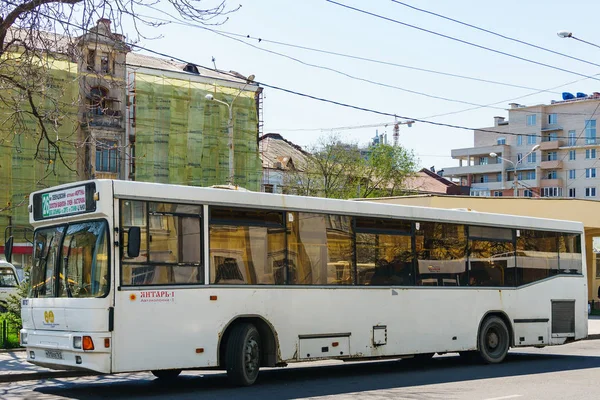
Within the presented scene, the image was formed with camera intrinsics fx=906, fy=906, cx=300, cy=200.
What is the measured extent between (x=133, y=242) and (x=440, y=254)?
23.7 feet

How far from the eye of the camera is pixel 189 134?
60.9 m

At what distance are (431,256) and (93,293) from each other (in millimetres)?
7324

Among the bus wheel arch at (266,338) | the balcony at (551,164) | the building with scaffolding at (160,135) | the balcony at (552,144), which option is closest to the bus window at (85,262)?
the bus wheel arch at (266,338)

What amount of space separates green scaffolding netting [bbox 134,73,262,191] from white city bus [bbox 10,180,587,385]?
40.9 meters

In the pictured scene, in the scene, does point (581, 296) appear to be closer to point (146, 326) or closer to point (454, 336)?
point (454, 336)

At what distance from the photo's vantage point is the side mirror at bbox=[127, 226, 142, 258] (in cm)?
1212

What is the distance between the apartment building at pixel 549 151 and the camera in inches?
4240

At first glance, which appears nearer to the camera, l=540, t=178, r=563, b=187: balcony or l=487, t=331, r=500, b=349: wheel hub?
l=487, t=331, r=500, b=349: wheel hub

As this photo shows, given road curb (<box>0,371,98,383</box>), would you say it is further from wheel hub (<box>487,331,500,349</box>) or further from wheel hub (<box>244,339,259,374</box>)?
wheel hub (<box>487,331,500,349</box>)

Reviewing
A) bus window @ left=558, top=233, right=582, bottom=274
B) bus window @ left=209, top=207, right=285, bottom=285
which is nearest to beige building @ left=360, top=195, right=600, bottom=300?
bus window @ left=558, top=233, right=582, bottom=274

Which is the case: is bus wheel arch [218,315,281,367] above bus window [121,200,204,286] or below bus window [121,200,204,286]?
below

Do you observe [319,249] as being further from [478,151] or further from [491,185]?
[478,151]

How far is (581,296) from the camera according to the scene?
67.5 ft

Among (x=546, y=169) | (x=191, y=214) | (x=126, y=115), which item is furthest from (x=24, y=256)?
(x=546, y=169)
